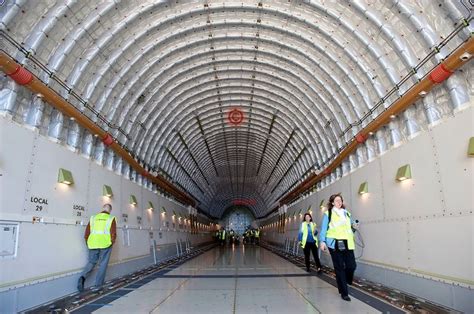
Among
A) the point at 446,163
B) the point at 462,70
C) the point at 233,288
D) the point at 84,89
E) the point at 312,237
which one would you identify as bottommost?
the point at 233,288

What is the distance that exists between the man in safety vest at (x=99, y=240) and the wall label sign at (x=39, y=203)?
1372 millimetres

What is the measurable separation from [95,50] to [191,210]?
18.3 meters

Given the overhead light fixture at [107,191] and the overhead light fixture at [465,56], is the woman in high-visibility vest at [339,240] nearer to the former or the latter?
the overhead light fixture at [465,56]

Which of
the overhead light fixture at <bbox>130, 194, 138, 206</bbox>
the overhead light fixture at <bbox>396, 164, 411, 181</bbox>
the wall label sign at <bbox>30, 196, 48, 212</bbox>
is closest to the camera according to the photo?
the wall label sign at <bbox>30, 196, 48, 212</bbox>

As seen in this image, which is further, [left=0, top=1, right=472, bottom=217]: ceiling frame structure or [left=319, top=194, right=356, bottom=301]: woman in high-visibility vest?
[left=0, top=1, right=472, bottom=217]: ceiling frame structure

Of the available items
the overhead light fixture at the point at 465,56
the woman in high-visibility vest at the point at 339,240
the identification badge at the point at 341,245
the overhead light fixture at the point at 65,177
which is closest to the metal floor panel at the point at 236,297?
the woman in high-visibility vest at the point at 339,240

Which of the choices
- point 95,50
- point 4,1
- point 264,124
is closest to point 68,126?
point 95,50

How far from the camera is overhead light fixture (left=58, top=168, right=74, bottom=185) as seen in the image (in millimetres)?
6933

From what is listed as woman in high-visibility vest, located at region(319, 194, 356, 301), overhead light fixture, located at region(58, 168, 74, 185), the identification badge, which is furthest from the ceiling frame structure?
the identification badge

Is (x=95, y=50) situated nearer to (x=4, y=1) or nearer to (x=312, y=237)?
(x=4, y=1)

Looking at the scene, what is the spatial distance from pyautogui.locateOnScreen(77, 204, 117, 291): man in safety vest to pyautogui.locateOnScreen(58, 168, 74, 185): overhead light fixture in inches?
38.6

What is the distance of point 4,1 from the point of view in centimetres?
527

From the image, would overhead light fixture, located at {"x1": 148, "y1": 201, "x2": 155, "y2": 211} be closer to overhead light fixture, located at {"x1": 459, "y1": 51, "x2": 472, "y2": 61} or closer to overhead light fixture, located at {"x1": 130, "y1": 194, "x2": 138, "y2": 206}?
overhead light fixture, located at {"x1": 130, "y1": 194, "x2": 138, "y2": 206}

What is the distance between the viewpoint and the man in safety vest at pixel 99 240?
24.7 ft
